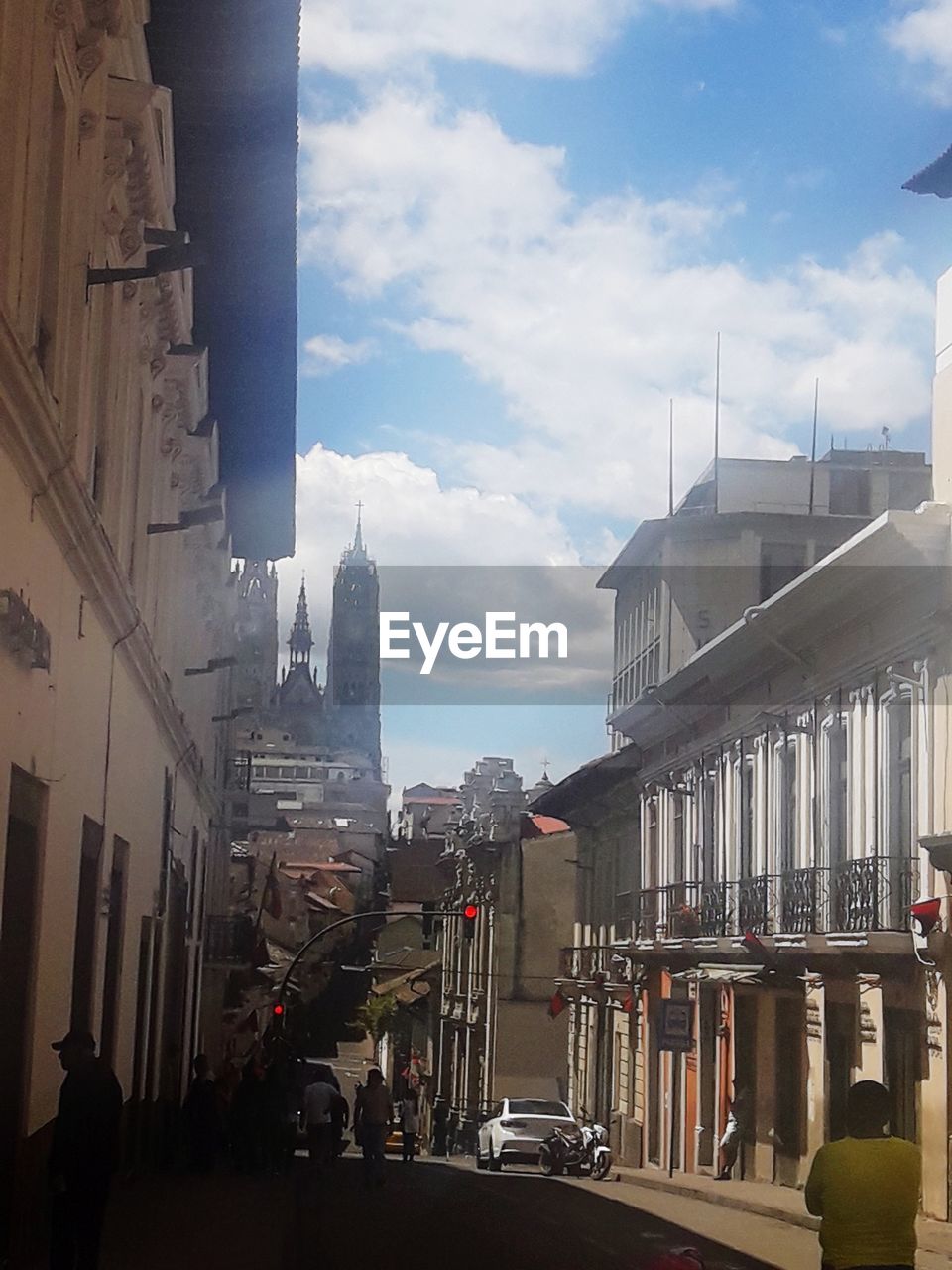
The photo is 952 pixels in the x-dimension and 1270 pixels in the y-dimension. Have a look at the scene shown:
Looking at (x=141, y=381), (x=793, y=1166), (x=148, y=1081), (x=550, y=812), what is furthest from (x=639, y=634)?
(x=141, y=381)

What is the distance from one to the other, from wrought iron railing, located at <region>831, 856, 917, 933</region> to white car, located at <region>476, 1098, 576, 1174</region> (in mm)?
8073

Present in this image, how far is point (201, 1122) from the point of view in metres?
19.4

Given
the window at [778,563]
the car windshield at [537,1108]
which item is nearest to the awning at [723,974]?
the car windshield at [537,1108]

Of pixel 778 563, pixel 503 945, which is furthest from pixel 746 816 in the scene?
pixel 503 945

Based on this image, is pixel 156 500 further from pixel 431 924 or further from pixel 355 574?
pixel 431 924

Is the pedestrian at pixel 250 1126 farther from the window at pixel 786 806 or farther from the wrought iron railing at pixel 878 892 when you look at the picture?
the wrought iron railing at pixel 878 892

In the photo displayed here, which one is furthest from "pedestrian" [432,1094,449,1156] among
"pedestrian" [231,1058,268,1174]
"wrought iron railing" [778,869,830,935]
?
"wrought iron railing" [778,869,830,935]

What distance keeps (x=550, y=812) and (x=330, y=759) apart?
1766cm

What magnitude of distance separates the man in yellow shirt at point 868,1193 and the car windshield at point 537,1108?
2027 centimetres

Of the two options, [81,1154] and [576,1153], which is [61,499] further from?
[576,1153]

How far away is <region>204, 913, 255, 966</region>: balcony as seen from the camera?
2797 centimetres

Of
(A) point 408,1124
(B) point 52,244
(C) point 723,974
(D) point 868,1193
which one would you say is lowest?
(A) point 408,1124

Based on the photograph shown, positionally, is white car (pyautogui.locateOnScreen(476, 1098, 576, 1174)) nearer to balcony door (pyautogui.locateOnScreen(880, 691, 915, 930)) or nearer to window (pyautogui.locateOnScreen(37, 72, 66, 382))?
balcony door (pyautogui.locateOnScreen(880, 691, 915, 930))

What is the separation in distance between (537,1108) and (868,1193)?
2102 centimetres
